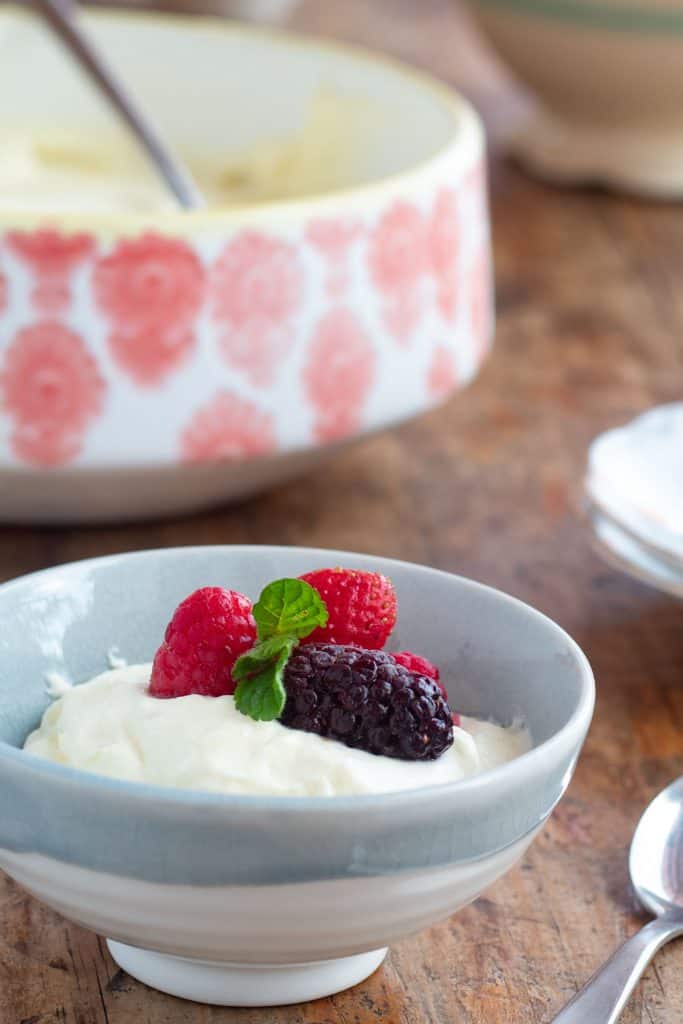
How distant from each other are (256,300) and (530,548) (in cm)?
23

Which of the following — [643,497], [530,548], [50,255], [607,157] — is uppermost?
[50,255]

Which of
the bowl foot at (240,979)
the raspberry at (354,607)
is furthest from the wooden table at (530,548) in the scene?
the raspberry at (354,607)

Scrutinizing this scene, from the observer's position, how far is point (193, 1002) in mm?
527

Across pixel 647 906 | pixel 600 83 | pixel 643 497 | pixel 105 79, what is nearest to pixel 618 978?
pixel 647 906

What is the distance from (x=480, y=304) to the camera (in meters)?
0.97

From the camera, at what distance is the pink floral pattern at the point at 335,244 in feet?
2.79

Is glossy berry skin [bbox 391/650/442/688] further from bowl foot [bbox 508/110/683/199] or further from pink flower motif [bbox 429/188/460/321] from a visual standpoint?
bowl foot [bbox 508/110/683/199]

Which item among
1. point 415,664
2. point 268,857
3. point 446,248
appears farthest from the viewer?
point 446,248

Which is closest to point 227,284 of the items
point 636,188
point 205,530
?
point 205,530

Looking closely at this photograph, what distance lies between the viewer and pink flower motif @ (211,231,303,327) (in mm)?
833

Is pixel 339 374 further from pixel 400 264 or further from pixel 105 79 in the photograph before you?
pixel 105 79

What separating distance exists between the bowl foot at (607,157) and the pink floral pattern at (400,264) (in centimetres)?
79

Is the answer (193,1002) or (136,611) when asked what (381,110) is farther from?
(193,1002)

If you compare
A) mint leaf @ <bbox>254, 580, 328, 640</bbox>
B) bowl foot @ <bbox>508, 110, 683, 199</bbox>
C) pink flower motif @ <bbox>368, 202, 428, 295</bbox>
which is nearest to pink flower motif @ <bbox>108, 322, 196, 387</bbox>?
pink flower motif @ <bbox>368, 202, 428, 295</bbox>
